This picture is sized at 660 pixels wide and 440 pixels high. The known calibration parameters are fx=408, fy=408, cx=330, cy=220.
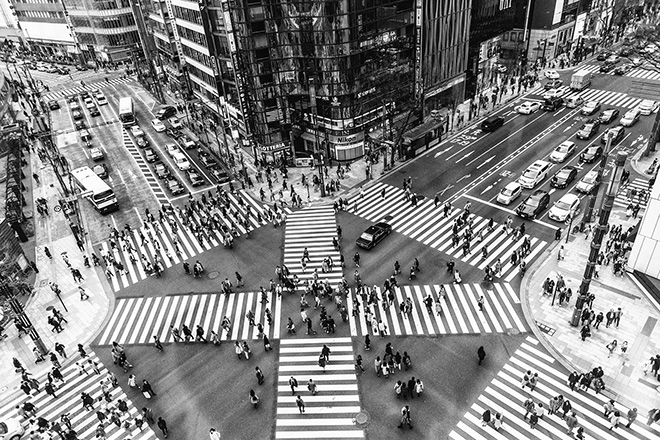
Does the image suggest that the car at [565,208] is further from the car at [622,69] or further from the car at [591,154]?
the car at [622,69]

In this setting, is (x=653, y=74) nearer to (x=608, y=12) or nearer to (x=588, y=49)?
(x=588, y=49)

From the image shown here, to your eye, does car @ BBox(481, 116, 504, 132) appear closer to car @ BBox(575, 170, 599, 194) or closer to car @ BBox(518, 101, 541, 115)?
car @ BBox(518, 101, 541, 115)

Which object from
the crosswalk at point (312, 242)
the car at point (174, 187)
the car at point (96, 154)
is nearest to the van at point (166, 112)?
the car at point (96, 154)

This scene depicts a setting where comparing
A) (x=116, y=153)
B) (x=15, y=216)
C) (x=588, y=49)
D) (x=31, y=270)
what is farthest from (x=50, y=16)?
(x=588, y=49)

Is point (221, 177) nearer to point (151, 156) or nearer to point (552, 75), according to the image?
point (151, 156)

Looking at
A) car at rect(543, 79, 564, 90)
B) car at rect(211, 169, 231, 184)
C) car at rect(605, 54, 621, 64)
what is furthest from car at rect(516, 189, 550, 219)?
car at rect(605, 54, 621, 64)

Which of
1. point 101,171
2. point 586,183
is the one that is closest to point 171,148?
point 101,171

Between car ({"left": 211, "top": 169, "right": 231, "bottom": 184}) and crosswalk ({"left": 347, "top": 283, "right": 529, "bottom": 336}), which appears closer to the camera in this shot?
crosswalk ({"left": 347, "top": 283, "right": 529, "bottom": 336})
